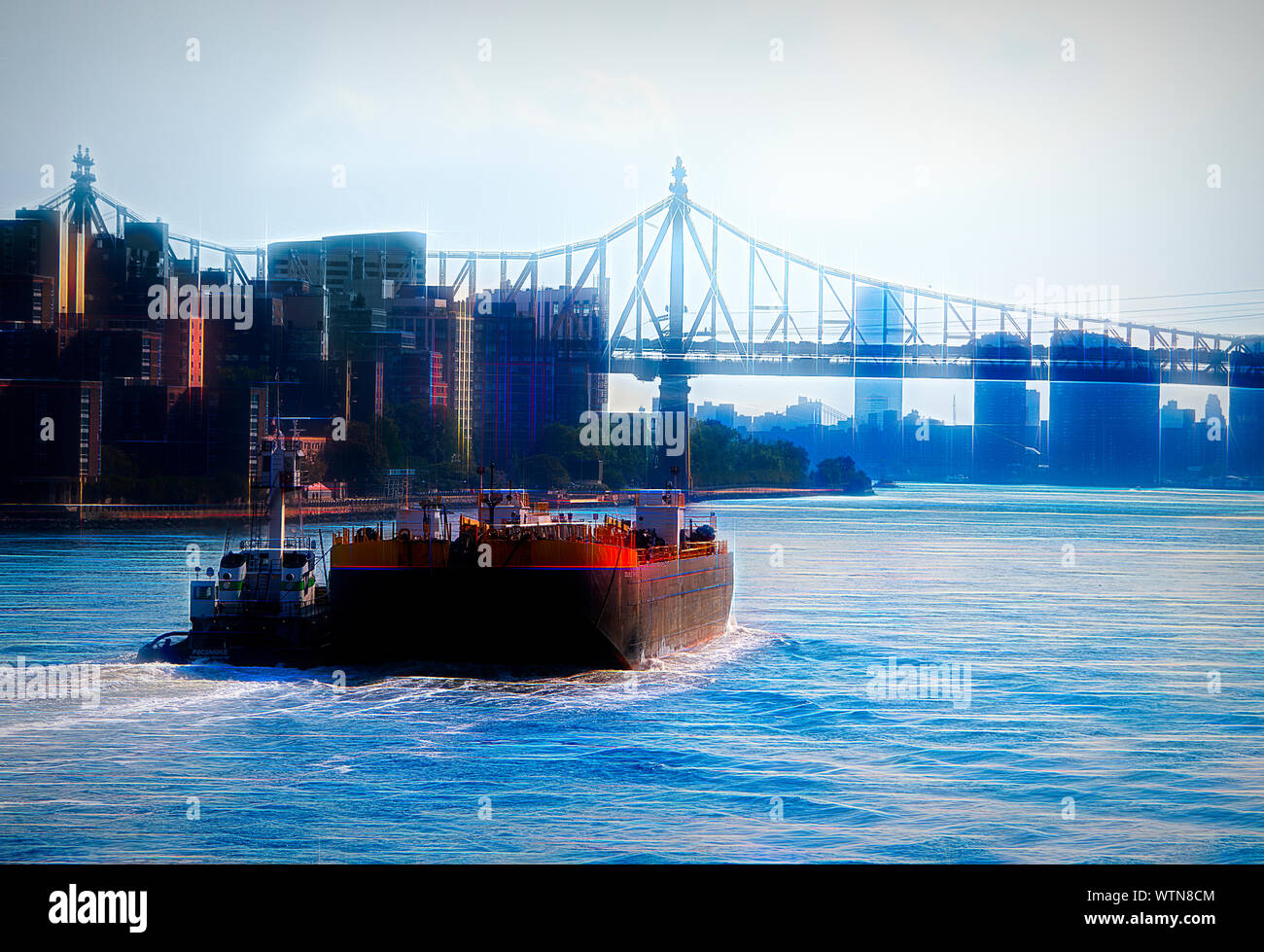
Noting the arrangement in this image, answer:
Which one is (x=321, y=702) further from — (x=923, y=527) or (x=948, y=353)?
(x=948, y=353)

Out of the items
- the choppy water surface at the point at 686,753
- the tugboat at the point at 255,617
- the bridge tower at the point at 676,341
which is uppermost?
the bridge tower at the point at 676,341

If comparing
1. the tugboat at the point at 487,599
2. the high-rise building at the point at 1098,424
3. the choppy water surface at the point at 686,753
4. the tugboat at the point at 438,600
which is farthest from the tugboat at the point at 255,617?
the high-rise building at the point at 1098,424

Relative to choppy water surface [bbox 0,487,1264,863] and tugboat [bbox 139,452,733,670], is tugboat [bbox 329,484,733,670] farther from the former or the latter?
choppy water surface [bbox 0,487,1264,863]

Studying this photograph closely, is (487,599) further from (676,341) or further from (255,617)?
(676,341)

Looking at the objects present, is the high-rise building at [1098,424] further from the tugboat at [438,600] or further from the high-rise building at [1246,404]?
the tugboat at [438,600]

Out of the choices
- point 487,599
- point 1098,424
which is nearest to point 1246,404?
point 1098,424

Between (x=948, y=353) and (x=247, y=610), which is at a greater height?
(x=948, y=353)
